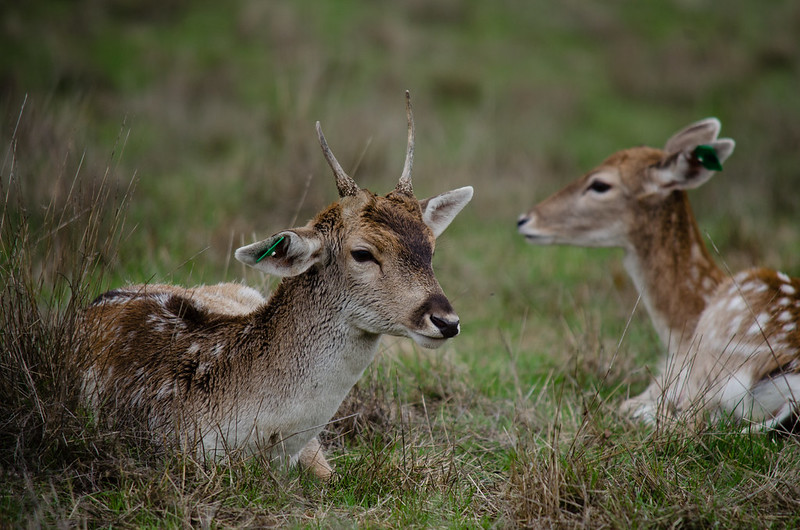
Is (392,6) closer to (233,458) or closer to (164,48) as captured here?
(164,48)

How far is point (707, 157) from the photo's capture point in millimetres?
5336

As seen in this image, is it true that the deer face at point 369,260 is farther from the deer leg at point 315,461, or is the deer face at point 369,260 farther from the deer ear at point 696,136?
the deer ear at point 696,136

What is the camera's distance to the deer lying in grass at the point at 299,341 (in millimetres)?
3436

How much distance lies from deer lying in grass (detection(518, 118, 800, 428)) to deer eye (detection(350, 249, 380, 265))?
152 cm

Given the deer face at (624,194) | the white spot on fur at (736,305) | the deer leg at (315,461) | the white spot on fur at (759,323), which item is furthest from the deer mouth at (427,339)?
the deer face at (624,194)

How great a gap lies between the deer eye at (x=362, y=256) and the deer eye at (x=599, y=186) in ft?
9.26

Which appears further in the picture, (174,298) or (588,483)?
(174,298)

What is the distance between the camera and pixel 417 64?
13.8 metres

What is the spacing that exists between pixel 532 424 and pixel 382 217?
1545 millimetres

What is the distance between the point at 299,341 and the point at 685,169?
3.15 metres

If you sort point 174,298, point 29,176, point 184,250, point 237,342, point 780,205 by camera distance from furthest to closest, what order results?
point 780,205 → point 184,250 → point 29,176 → point 174,298 → point 237,342

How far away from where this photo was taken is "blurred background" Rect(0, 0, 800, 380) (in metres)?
6.93

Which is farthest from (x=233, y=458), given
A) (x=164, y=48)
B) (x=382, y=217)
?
(x=164, y=48)

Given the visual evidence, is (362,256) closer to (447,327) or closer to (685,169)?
(447,327)
